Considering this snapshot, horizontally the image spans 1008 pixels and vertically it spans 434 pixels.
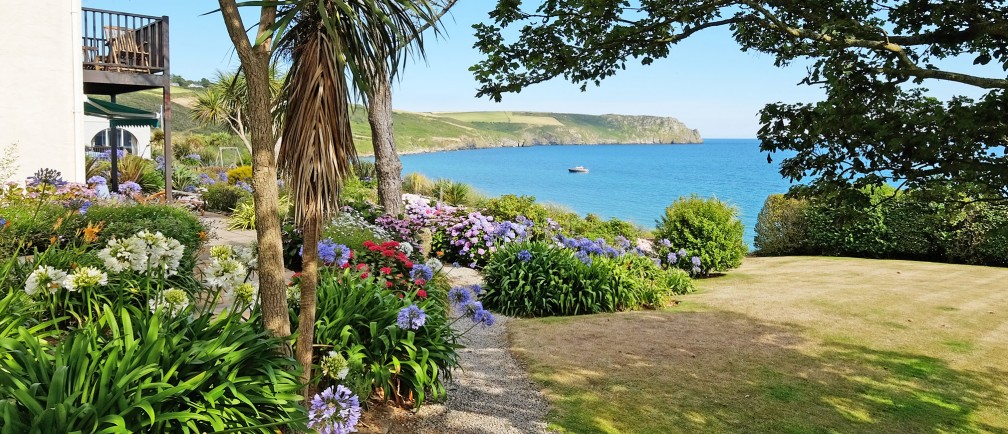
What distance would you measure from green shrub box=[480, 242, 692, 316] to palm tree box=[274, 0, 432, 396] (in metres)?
5.03

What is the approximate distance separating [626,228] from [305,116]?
1052 cm

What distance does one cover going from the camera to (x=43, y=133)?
43.1ft

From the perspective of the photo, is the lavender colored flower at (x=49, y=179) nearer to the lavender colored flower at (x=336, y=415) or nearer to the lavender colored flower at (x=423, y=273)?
the lavender colored flower at (x=423, y=273)

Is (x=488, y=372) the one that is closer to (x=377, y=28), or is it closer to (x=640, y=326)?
(x=640, y=326)

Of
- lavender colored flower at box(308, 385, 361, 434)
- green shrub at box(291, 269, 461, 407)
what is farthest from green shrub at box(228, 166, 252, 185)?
lavender colored flower at box(308, 385, 361, 434)

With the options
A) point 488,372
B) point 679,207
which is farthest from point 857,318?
point 488,372

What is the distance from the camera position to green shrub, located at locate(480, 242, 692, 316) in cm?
927

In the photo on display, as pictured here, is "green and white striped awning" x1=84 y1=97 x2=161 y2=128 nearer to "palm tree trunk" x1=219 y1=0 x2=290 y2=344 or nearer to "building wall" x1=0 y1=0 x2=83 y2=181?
"building wall" x1=0 y1=0 x2=83 y2=181

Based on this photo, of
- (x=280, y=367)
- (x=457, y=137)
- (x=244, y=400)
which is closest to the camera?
(x=244, y=400)

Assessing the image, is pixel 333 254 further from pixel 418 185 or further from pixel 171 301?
pixel 418 185

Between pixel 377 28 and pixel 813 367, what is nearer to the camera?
pixel 377 28

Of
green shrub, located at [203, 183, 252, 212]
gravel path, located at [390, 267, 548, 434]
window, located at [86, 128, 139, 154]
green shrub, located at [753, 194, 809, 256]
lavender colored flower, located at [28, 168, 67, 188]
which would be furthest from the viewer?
window, located at [86, 128, 139, 154]

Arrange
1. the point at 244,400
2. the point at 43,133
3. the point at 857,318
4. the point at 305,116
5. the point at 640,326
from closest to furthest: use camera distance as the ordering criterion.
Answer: the point at 244,400, the point at 305,116, the point at 640,326, the point at 857,318, the point at 43,133

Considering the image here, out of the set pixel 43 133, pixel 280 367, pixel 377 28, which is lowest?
pixel 280 367
